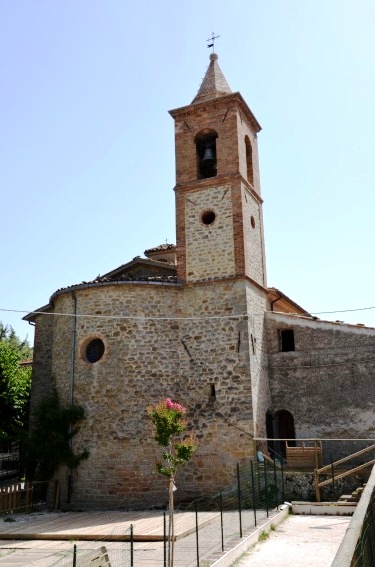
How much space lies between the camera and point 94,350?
17.8 m

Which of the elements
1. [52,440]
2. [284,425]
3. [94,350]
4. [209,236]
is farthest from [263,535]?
[209,236]

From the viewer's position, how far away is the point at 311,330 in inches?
742

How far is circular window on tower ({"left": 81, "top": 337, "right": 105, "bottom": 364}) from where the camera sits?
58.0 feet

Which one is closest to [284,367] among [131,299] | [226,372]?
[226,372]

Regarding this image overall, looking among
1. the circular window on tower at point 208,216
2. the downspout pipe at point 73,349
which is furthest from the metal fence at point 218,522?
the circular window on tower at point 208,216

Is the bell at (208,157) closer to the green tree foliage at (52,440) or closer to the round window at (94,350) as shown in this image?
the round window at (94,350)

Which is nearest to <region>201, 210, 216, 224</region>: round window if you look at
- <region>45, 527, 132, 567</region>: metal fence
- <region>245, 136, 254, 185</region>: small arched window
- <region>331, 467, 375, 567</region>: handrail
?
<region>245, 136, 254, 185</region>: small arched window

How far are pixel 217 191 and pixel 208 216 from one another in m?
0.98

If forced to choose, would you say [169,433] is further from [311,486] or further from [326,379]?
[326,379]

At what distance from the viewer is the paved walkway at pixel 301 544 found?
9.98 m

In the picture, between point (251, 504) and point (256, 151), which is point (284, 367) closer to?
point (251, 504)

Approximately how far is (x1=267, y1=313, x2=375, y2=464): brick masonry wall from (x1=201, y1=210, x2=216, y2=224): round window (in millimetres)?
4720

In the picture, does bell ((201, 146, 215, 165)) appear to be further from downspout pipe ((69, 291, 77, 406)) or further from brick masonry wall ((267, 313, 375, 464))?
downspout pipe ((69, 291, 77, 406))

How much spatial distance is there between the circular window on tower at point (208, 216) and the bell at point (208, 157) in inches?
85.9
